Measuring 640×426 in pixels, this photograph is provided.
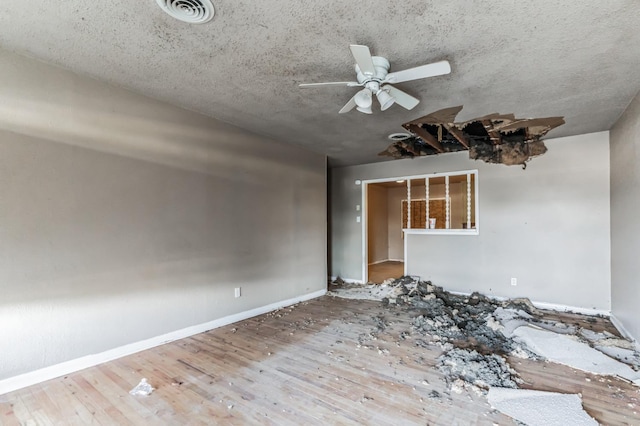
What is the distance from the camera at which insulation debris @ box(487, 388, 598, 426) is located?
1.90 meters

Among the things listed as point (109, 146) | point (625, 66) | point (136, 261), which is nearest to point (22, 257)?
point (136, 261)

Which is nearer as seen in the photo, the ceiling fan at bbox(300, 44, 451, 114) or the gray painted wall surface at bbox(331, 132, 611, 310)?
the ceiling fan at bbox(300, 44, 451, 114)

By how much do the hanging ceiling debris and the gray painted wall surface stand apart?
0.16m

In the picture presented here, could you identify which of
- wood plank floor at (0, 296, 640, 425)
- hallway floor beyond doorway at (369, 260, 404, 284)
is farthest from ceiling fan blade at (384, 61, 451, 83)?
hallway floor beyond doorway at (369, 260, 404, 284)

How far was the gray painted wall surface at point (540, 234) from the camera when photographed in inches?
162

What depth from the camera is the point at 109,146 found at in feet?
9.11

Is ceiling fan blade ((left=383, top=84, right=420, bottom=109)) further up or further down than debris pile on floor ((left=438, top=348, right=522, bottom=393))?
further up

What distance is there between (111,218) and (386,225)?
845 centimetres

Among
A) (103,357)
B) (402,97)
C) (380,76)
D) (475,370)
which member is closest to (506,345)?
A: (475,370)

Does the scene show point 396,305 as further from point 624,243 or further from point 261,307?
point 624,243

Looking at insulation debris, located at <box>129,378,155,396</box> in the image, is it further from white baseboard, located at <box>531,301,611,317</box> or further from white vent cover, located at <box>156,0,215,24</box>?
white baseboard, located at <box>531,301,611,317</box>

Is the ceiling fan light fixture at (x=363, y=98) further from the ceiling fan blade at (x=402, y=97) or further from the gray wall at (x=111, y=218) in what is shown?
the gray wall at (x=111, y=218)

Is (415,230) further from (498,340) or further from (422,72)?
(422,72)

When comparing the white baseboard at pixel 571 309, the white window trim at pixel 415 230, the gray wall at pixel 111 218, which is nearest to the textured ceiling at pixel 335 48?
the gray wall at pixel 111 218
